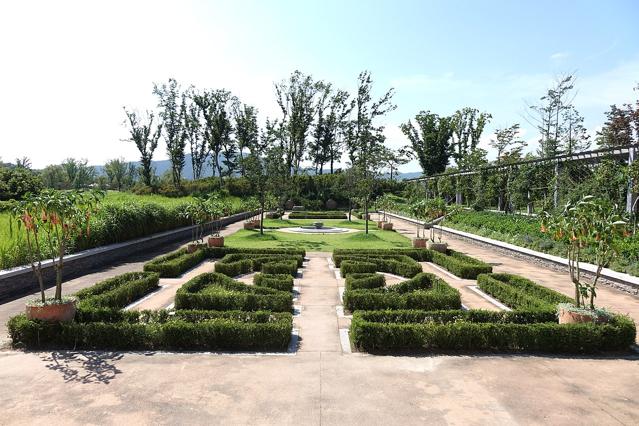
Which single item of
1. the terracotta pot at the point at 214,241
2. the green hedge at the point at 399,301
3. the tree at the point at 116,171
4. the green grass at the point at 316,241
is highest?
the tree at the point at 116,171

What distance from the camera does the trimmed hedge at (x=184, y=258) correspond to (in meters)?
13.2

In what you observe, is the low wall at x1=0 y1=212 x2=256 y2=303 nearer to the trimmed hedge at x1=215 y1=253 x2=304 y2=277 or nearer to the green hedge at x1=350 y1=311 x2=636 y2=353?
the trimmed hedge at x1=215 y1=253 x2=304 y2=277

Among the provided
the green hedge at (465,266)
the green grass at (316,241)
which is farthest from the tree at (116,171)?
the green hedge at (465,266)

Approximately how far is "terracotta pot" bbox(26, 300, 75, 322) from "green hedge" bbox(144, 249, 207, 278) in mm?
5237

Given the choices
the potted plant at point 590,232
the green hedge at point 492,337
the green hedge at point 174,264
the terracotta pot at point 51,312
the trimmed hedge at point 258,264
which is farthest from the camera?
the green hedge at point 174,264

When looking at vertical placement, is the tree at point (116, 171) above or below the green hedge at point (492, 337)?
above

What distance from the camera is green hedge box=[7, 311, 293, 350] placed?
722 centimetres

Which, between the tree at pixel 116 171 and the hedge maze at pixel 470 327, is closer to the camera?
the hedge maze at pixel 470 327

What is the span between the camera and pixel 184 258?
14688 millimetres

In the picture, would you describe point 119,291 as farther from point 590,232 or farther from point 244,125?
point 244,125

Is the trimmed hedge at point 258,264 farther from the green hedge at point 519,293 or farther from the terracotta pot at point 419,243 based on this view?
the terracotta pot at point 419,243

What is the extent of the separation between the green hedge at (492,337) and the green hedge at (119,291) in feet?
18.1

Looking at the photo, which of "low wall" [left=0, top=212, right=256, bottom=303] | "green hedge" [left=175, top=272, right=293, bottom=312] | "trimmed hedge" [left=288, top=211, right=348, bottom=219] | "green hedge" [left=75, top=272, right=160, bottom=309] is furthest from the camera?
"trimmed hedge" [left=288, top=211, right=348, bottom=219]

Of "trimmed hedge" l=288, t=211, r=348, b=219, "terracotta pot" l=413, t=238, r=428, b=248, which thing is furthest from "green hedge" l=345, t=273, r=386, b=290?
"trimmed hedge" l=288, t=211, r=348, b=219
